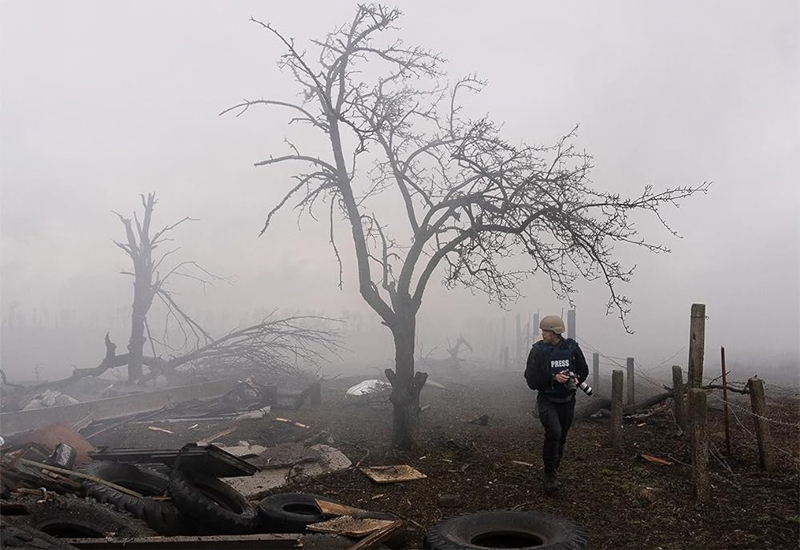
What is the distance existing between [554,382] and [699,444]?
1697 millimetres

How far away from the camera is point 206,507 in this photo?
18.5 ft

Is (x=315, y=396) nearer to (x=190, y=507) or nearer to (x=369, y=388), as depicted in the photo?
(x=369, y=388)

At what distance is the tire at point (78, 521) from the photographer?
17.0ft

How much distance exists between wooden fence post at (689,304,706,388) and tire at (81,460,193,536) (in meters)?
6.62

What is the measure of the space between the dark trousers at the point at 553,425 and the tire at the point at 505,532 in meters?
1.26

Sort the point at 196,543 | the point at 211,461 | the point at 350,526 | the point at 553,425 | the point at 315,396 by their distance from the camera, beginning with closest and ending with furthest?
→ 1. the point at 196,543
2. the point at 350,526
3. the point at 211,461
4. the point at 553,425
5. the point at 315,396

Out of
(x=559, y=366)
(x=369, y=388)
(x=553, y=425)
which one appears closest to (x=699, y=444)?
(x=553, y=425)

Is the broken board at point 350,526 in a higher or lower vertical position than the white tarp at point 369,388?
lower

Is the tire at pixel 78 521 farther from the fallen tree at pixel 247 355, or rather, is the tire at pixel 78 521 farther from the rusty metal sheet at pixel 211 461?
the fallen tree at pixel 247 355

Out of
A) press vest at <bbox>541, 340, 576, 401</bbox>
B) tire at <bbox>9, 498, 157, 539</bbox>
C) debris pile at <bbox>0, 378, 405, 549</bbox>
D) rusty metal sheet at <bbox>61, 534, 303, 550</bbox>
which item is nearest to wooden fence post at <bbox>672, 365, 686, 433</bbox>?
press vest at <bbox>541, 340, 576, 401</bbox>

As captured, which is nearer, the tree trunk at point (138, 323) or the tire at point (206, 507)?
the tire at point (206, 507)

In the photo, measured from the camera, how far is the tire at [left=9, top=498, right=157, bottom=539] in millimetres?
5176

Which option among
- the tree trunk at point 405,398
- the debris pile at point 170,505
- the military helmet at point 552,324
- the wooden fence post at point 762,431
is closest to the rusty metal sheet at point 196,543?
the debris pile at point 170,505

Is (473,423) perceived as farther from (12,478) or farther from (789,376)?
(789,376)
